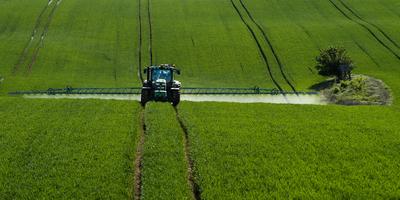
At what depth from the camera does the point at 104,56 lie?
61.6m

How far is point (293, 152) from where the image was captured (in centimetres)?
2139

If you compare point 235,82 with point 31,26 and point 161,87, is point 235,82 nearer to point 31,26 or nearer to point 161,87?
point 161,87

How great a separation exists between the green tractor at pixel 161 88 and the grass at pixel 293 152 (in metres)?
2.46

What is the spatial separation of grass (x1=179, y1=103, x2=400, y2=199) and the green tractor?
2.46 m

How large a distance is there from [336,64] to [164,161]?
3969 centimetres

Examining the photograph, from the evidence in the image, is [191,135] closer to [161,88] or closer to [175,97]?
Answer: [175,97]

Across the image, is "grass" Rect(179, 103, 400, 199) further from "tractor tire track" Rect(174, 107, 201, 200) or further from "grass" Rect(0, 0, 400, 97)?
"grass" Rect(0, 0, 400, 97)

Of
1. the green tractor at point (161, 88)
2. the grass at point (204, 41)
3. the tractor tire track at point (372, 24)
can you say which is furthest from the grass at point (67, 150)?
the tractor tire track at point (372, 24)

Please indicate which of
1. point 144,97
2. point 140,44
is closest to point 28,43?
point 140,44

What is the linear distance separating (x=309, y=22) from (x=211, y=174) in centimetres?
6429

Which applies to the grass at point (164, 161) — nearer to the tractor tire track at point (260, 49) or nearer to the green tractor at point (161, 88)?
the green tractor at point (161, 88)

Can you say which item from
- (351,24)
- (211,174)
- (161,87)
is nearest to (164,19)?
(351,24)

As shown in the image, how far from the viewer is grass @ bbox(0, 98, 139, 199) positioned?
17062 millimetres

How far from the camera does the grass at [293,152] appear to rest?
57.7 ft
